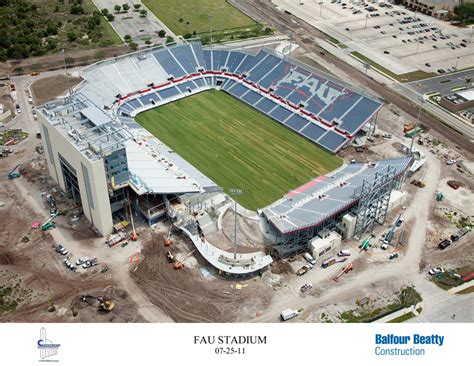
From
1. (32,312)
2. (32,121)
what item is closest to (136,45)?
(32,121)

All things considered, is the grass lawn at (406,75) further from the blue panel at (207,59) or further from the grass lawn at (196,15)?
the grass lawn at (196,15)

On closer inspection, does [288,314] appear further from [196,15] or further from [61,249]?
[196,15]

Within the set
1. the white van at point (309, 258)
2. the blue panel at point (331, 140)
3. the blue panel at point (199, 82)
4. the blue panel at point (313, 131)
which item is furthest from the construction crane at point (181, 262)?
the blue panel at point (199, 82)

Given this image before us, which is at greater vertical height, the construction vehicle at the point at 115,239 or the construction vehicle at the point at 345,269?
the construction vehicle at the point at 115,239

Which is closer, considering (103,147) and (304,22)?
(103,147)

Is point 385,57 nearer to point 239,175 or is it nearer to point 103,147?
point 239,175

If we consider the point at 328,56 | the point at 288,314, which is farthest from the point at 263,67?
the point at 288,314

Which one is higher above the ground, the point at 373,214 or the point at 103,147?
→ the point at 103,147
